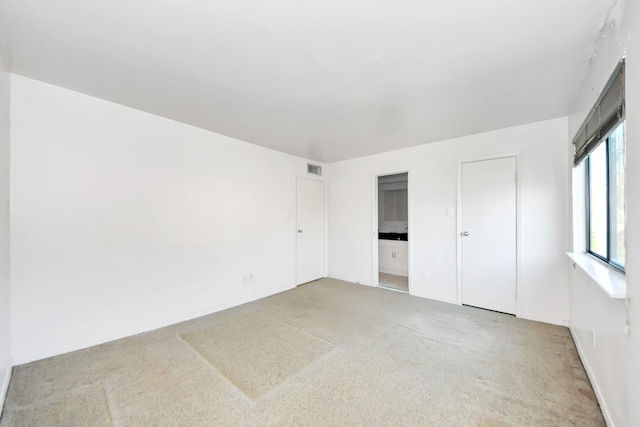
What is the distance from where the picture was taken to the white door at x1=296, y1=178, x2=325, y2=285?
4.54m

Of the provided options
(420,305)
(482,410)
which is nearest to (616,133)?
(482,410)

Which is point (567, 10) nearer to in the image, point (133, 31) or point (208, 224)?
point (133, 31)

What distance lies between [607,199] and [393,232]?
4137mm

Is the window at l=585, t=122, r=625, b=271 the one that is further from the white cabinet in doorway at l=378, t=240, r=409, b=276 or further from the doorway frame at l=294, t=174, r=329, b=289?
the doorway frame at l=294, t=174, r=329, b=289

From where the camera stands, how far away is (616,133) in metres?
1.65

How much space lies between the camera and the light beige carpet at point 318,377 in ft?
5.07

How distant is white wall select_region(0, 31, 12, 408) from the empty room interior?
30 mm

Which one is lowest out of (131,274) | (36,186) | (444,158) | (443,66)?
(131,274)

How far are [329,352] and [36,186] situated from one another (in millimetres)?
2921

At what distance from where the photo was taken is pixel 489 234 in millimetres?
3250

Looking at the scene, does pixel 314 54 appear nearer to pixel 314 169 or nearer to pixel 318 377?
pixel 318 377

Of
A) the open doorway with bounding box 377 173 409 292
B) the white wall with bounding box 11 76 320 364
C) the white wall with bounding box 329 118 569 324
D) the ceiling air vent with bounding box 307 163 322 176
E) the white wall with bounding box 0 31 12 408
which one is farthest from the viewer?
the open doorway with bounding box 377 173 409 292

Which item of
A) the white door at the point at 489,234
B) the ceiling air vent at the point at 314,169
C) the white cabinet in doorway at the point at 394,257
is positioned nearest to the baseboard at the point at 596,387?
the white door at the point at 489,234

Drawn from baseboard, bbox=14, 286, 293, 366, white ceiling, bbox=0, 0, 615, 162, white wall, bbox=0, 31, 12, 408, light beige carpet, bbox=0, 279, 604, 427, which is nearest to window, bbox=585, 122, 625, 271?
white ceiling, bbox=0, 0, 615, 162
